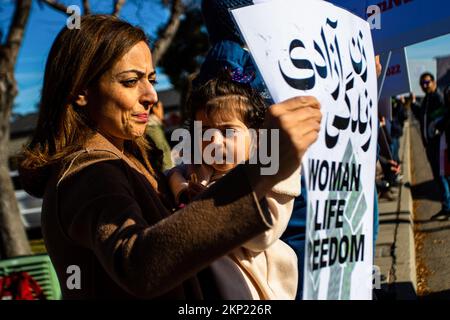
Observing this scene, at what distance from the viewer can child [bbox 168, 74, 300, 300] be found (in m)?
1.52

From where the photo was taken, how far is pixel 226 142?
188 centimetres

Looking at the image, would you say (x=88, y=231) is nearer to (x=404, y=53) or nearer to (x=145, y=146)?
(x=145, y=146)

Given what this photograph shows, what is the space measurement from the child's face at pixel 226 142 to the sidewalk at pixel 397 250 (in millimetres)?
1285

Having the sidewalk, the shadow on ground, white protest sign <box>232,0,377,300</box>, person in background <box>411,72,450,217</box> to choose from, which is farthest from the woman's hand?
the shadow on ground

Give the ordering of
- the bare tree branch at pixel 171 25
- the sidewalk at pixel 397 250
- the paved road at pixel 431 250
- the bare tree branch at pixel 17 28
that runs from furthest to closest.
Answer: the bare tree branch at pixel 171 25 < the bare tree branch at pixel 17 28 < the sidewalk at pixel 397 250 < the paved road at pixel 431 250

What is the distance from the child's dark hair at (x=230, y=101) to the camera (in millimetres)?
1923

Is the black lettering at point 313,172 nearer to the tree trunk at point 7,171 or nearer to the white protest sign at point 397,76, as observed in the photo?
the white protest sign at point 397,76

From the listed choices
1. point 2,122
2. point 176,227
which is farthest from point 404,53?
point 2,122

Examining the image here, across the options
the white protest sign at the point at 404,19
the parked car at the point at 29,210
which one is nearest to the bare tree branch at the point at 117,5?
the white protest sign at the point at 404,19

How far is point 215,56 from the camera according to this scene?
2.22 metres

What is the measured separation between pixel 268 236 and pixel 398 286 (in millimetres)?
3226

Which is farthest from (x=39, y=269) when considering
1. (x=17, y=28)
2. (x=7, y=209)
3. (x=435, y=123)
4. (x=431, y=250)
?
(x=435, y=123)

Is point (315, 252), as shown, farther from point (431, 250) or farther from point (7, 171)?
point (7, 171)

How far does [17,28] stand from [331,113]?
5.76 meters
